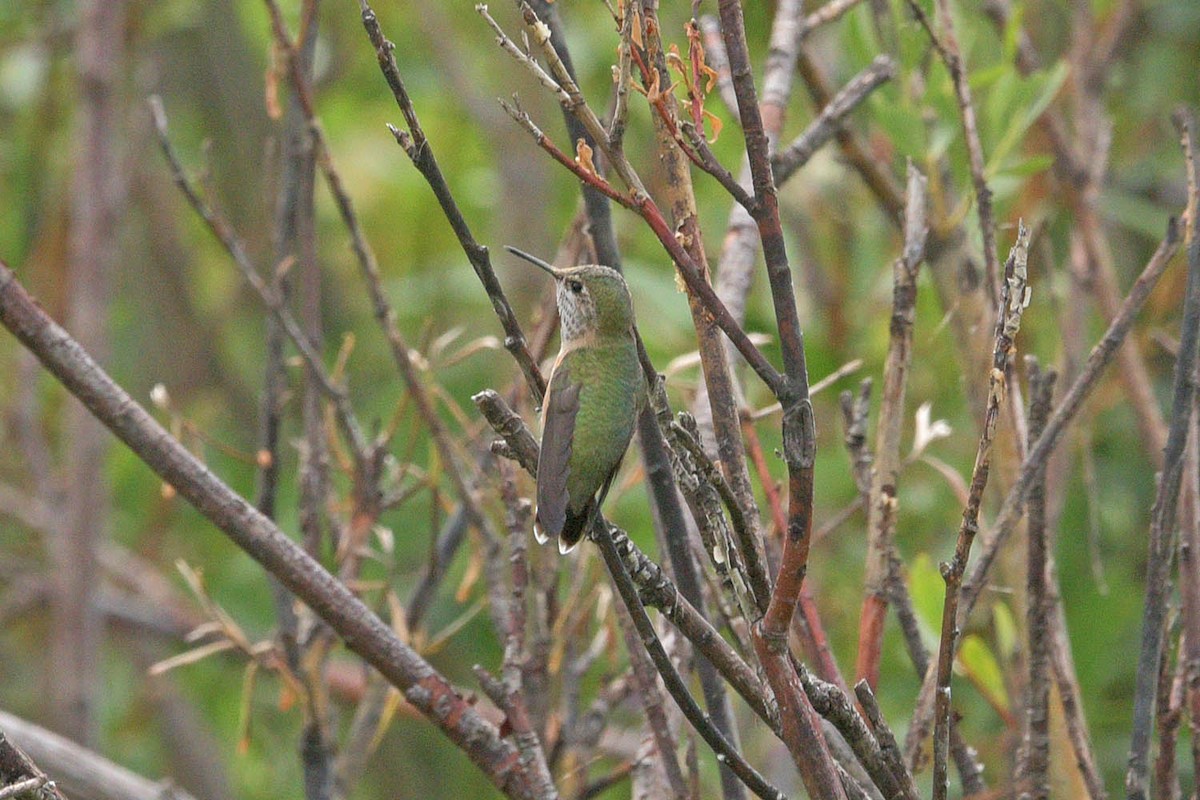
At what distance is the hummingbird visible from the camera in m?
2.14

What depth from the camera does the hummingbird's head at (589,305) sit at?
249 centimetres

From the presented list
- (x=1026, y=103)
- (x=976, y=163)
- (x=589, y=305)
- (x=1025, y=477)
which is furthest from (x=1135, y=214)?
(x=1025, y=477)

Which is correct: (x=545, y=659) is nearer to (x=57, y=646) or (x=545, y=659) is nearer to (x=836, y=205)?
(x=57, y=646)

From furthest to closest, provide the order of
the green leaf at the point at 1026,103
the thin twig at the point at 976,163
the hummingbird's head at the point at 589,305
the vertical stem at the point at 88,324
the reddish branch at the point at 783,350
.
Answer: the vertical stem at the point at 88,324, the green leaf at the point at 1026,103, the hummingbird's head at the point at 589,305, the thin twig at the point at 976,163, the reddish branch at the point at 783,350

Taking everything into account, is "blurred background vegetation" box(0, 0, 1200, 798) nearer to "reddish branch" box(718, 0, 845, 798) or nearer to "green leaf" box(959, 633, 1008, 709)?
"green leaf" box(959, 633, 1008, 709)

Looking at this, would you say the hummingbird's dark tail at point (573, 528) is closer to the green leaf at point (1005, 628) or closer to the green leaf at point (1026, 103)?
the green leaf at point (1005, 628)

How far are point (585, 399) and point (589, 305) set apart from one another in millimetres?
197

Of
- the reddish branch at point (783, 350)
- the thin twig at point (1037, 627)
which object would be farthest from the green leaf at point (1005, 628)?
the reddish branch at point (783, 350)

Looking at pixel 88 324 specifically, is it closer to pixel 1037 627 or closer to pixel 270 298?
pixel 270 298

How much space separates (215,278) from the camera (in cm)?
746

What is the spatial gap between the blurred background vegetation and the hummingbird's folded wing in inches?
12.1

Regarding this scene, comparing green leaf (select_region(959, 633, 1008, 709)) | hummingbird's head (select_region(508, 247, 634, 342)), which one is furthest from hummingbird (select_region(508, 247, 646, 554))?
green leaf (select_region(959, 633, 1008, 709))

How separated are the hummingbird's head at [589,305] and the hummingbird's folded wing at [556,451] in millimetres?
81

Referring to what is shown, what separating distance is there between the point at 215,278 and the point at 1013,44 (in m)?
5.11
